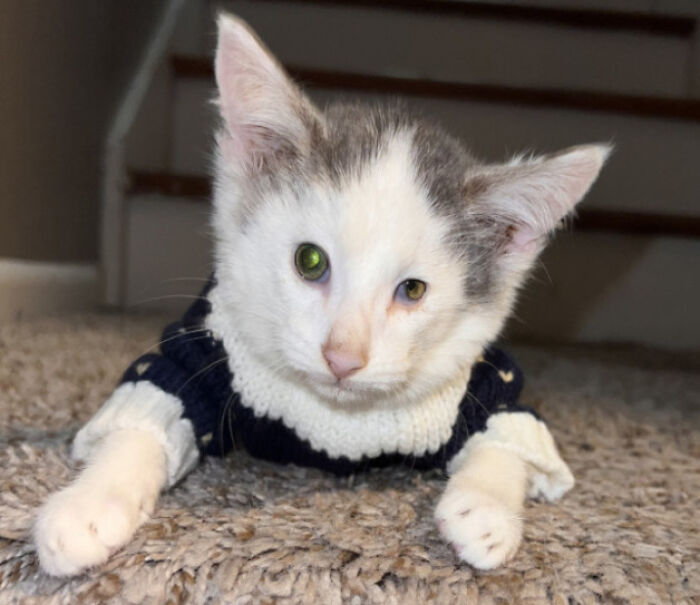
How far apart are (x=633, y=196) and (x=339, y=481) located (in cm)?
199

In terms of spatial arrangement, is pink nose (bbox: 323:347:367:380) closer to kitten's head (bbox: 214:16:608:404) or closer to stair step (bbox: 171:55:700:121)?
kitten's head (bbox: 214:16:608:404)

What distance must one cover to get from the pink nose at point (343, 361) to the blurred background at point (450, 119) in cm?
156

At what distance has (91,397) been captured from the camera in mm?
1387

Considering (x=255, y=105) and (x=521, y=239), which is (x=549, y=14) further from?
(x=255, y=105)

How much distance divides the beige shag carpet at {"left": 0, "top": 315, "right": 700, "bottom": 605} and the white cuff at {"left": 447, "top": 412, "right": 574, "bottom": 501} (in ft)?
0.11

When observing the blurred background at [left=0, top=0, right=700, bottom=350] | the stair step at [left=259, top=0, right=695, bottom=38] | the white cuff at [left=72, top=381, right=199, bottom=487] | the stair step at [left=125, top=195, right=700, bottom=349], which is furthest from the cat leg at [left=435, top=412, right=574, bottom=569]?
the stair step at [left=259, top=0, right=695, bottom=38]

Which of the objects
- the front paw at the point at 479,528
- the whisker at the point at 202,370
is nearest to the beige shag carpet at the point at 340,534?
the front paw at the point at 479,528

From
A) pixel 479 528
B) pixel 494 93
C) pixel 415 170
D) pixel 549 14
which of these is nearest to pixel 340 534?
pixel 479 528

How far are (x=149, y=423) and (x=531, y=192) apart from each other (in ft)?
1.98

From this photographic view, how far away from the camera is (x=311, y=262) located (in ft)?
3.23

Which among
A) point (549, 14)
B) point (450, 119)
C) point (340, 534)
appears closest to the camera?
point (340, 534)

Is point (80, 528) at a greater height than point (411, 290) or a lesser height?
lesser

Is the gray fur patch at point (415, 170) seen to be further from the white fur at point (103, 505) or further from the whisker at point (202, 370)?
the white fur at point (103, 505)

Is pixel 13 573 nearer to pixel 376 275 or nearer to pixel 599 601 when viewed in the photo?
pixel 376 275
